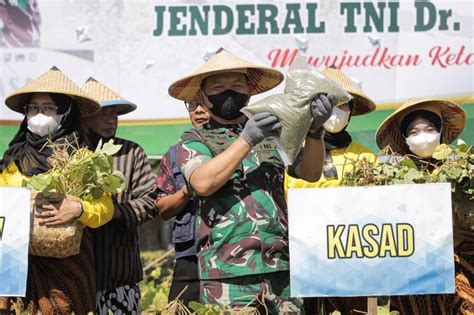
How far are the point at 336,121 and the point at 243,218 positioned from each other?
48.5 inches

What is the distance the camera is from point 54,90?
4668mm

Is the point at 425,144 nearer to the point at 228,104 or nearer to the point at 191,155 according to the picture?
the point at 228,104

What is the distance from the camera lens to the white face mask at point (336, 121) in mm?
4934

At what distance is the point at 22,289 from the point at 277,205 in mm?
1166

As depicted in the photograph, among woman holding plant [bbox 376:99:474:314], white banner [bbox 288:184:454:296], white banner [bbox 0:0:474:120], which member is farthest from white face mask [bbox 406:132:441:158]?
white banner [bbox 0:0:474:120]

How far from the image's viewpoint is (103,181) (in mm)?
4438

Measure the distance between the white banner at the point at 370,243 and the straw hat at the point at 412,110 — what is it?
1.16 metres

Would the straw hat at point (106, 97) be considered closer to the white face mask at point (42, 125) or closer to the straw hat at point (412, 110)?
the white face mask at point (42, 125)

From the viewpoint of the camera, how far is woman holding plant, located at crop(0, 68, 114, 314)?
4337mm

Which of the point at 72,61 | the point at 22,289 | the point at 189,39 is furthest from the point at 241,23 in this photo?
the point at 22,289

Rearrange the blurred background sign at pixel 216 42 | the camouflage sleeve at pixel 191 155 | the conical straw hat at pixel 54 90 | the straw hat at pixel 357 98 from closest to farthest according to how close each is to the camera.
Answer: the camouflage sleeve at pixel 191 155
the conical straw hat at pixel 54 90
the straw hat at pixel 357 98
the blurred background sign at pixel 216 42

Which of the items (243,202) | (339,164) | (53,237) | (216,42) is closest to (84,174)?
(53,237)

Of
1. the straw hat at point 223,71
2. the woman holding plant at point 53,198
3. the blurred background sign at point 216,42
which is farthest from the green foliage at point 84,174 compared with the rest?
the blurred background sign at point 216,42

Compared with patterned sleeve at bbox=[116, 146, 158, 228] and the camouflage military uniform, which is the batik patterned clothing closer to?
patterned sleeve at bbox=[116, 146, 158, 228]
